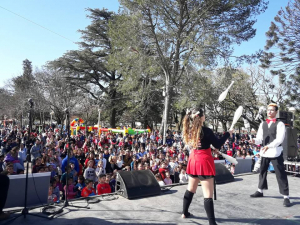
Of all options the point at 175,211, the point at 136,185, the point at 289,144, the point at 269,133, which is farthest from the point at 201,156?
the point at 289,144

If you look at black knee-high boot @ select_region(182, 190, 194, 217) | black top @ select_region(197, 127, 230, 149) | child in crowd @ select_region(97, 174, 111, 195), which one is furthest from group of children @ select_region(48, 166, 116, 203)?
black top @ select_region(197, 127, 230, 149)

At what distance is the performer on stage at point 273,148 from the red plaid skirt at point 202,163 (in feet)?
5.27

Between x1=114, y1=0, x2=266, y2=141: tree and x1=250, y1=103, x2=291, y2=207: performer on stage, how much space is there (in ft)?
35.2

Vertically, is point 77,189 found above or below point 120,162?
below

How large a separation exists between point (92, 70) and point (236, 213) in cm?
2943

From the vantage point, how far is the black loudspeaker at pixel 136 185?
4.21m

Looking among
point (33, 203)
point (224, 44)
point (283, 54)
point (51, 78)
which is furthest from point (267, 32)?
point (51, 78)

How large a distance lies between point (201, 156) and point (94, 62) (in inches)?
1094

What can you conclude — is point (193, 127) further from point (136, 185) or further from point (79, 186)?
point (79, 186)

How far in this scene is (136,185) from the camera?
4328mm

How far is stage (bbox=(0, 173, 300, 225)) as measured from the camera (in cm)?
328

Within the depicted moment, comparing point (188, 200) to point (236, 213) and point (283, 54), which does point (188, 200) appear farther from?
point (283, 54)

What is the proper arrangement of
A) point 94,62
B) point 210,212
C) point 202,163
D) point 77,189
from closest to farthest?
point 210,212 → point 202,163 → point 77,189 → point 94,62

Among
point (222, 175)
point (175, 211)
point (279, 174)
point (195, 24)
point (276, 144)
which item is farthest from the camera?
point (195, 24)
